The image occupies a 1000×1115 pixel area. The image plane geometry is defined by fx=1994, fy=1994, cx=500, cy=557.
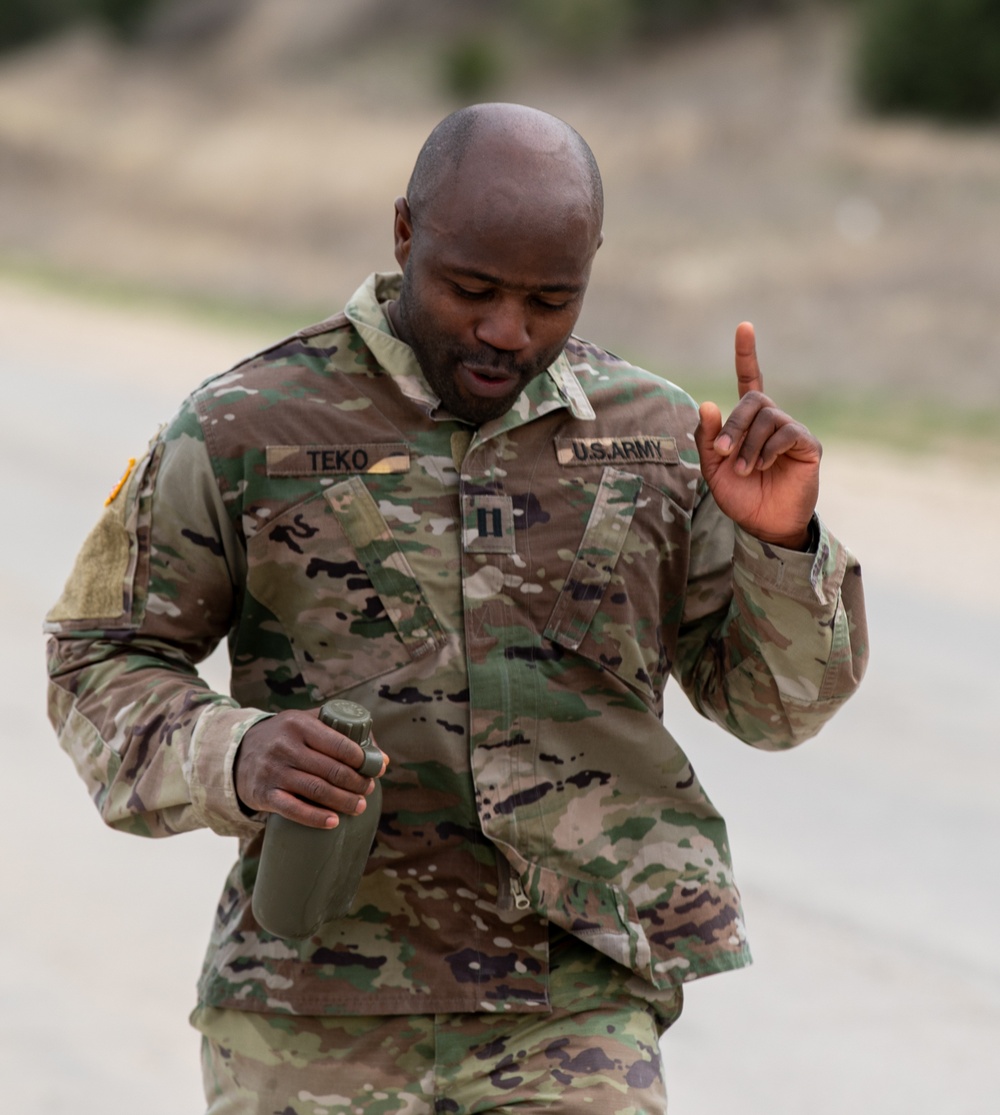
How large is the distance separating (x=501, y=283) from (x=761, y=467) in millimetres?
419

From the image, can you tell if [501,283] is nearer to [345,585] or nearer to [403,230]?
[403,230]

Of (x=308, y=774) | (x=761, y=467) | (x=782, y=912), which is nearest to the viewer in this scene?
(x=308, y=774)

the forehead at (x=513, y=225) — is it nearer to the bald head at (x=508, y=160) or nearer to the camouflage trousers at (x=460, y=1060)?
the bald head at (x=508, y=160)

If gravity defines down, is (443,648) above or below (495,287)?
below

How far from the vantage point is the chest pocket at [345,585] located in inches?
Answer: 108

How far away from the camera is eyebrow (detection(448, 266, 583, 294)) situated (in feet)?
A: 8.61

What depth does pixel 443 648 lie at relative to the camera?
8.98ft

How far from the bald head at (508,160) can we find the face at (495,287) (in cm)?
3

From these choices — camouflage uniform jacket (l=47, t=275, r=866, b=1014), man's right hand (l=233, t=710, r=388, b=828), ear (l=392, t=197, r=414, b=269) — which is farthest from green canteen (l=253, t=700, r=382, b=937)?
ear (l=392, t=197, r=414, b=269)

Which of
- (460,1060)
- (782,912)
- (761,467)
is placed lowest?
(782,912)

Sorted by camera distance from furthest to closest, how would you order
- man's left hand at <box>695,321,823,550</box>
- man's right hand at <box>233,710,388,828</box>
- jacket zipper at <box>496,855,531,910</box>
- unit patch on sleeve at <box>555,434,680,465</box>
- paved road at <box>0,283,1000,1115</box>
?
paved road at <box>0,283,1000,1115</box>, unit patch on sleeve at <box>555,434,680,465</box>, jacket zipper at <box>496,855,531,910</box>, man's left hand at <box>695,321,823,550</box>, man's right hand at <box>233,710,388,828</box>

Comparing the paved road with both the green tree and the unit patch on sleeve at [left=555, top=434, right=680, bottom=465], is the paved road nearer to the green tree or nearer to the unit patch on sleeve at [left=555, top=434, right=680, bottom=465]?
the unit patch on sleeve at [left=555, top=434, right=680, bottom=465]

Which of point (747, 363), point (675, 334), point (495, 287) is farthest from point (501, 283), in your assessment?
point (675, 334)

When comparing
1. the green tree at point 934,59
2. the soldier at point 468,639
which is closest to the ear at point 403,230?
the soldier at point 468,639
